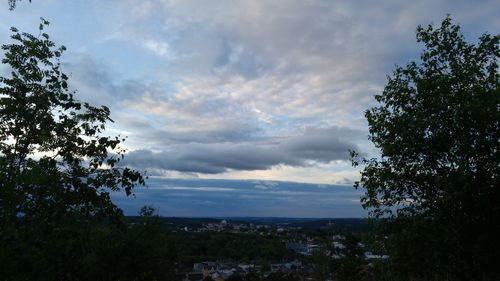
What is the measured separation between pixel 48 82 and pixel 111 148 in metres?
2.16

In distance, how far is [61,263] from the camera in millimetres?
6223

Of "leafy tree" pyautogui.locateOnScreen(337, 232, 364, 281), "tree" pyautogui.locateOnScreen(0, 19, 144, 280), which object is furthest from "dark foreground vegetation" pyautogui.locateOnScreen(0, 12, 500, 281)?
"leafy tree" pyautogui.locateOnScreen(337, 232, 364, 281)

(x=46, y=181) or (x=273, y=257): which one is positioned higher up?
(x=46, y=181)

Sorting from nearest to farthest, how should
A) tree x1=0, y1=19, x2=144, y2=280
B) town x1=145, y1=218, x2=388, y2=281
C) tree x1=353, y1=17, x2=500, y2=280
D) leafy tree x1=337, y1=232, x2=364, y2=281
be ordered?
tree x1=0, y1=19, x2=144, y2=280
tree x1=353, y1=17, x2=500, y2=280
leafy tree x1=337, y1=232, x2=364, y2=281
town x1=145, y1=218, x2=388, y2=281

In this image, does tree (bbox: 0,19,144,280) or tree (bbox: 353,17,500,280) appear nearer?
tree (bbox: 0,19,144,280)

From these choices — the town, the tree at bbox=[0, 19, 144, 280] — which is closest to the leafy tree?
the town

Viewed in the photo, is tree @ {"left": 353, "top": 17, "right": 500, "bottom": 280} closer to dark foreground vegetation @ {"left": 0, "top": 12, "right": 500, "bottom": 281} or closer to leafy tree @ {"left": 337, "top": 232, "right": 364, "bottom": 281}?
dark foreground vegetation @ {"left": 0, "top": 12, "right": 500, "bottom": 281}

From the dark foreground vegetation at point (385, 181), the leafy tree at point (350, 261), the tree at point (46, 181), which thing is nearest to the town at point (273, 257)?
the leafy tree at point (350, 261)

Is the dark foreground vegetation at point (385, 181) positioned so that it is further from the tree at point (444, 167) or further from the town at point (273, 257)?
the town at point (273, 257)

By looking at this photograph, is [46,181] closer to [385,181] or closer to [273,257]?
[385,181]

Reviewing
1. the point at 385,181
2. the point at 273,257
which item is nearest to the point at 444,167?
the point at 385,181

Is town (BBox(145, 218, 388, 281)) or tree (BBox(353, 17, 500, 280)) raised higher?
tree (BBox(353, 17, 500, 280))

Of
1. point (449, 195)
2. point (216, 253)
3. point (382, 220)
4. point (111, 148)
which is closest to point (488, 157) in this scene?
point (449, 195)

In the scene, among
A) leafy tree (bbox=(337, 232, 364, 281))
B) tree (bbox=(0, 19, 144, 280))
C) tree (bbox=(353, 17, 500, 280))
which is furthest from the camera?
leafy tree (bbox=(337, 232, 364, 281))
